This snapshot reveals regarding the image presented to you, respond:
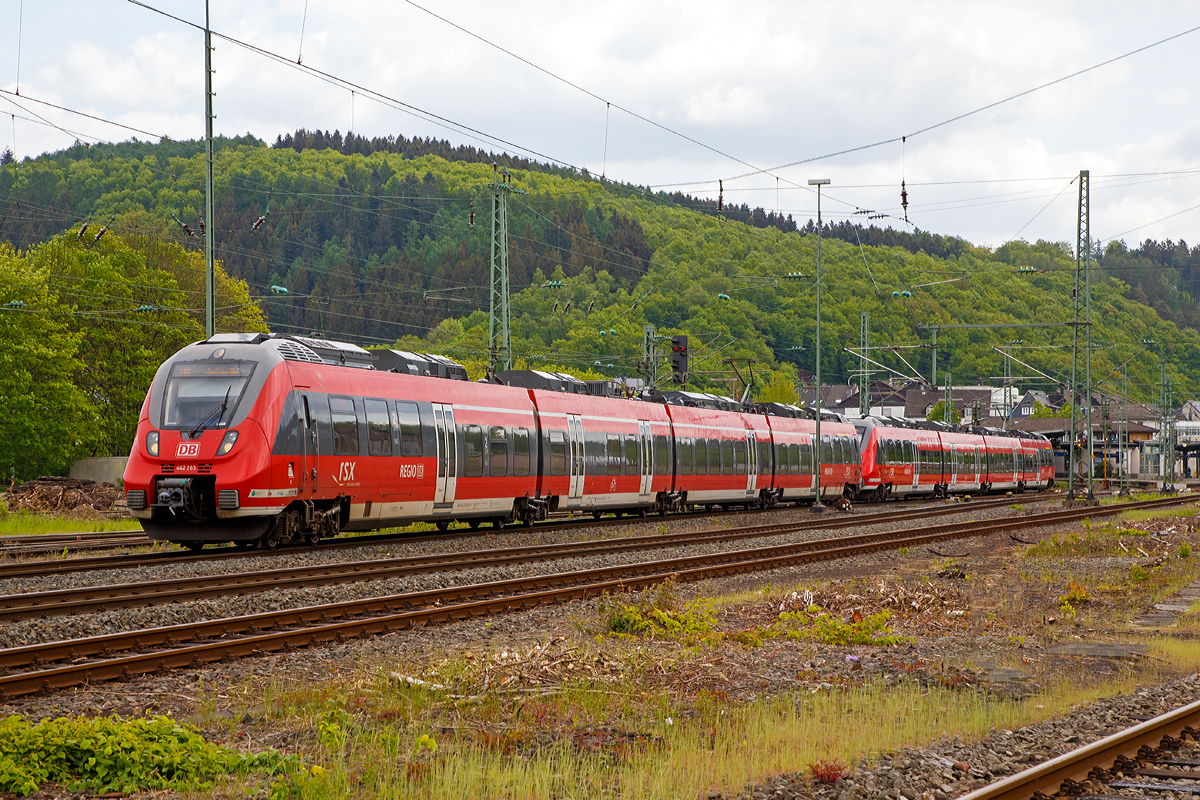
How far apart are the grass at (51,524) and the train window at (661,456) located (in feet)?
49.6

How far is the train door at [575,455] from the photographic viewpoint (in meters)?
30.0

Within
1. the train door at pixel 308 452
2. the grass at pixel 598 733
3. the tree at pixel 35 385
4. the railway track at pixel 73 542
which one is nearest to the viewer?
the grass at pixel 598 733

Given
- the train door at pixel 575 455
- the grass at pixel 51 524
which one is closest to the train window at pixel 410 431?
the train door at pixel 575 455


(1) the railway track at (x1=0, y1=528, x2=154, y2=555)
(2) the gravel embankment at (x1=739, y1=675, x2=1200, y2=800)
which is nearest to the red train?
(1) the railway track at (x1=0, y1=528, x2=154, y2=555)

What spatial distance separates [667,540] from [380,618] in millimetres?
14237

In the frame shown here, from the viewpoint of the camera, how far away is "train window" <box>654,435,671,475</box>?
34781 millimetres

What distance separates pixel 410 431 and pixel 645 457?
1228cm

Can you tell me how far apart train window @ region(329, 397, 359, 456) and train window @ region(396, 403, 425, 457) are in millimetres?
1478

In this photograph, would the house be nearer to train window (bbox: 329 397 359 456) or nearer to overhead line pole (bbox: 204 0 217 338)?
overhead line pole (bbox: 204 0 217 338)

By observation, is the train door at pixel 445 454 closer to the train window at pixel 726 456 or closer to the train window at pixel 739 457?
the train window at pixel 726 456

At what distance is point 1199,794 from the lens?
22.2ft

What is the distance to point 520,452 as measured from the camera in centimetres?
2758

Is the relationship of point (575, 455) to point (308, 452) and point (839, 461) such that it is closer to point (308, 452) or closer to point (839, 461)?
point (308, 452)

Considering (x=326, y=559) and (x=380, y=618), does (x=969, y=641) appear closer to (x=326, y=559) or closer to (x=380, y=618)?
(x=380, y=618)
